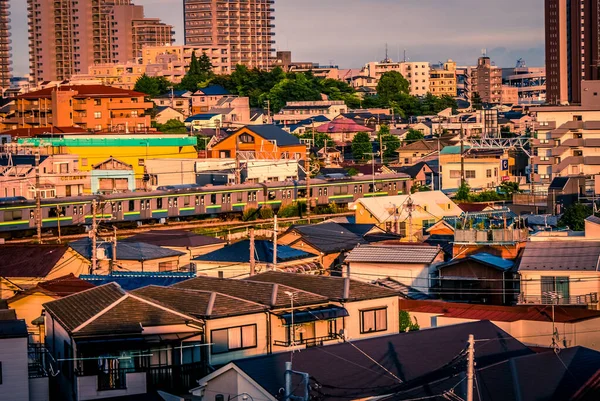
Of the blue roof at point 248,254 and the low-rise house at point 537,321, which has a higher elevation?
the blue roof at point 248,254

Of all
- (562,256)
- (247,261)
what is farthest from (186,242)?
(562,256)

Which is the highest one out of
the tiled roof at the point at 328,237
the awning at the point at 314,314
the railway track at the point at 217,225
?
the tiled roof at the point at 328,237

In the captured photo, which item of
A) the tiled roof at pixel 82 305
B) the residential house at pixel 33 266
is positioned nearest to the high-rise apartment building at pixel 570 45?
the residential house at pixel 33 266

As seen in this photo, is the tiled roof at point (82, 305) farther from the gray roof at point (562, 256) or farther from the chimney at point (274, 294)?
the gray roof at point (562, 256)

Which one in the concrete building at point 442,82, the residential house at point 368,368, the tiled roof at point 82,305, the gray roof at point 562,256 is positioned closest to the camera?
the residential house at point 368,368

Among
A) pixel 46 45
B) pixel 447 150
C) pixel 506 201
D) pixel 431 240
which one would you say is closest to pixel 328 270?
pixel 431 240

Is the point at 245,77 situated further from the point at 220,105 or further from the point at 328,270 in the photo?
the point at 328,270
